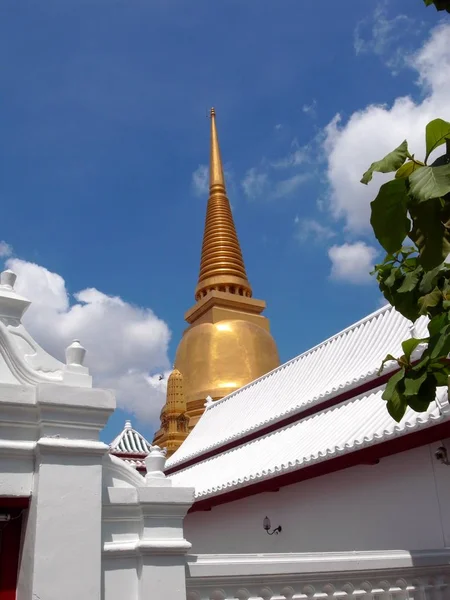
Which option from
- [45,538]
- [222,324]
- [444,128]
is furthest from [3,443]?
[222,324]

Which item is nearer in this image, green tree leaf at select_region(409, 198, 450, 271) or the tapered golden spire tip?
green tree leaf at select_region(409, 198, 450, 271)

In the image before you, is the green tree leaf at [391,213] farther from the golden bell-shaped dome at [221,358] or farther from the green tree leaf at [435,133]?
the golden bell-shaped dome at [221,358]

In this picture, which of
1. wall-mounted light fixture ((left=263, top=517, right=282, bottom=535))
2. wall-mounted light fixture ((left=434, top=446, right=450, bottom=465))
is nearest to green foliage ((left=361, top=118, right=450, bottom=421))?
wall-mounted light fixture ((left=434, top=446, right=450, bottom=465))

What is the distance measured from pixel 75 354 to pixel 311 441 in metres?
6.89

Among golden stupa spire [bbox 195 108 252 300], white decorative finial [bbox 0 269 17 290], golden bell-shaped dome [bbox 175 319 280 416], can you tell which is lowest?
white decorative finial [bbox 0 269 17 290]

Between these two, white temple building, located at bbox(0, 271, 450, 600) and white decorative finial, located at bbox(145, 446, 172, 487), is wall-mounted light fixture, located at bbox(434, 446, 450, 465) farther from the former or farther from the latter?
white decorative finial, located at bbox(145, 446, 172, 487)

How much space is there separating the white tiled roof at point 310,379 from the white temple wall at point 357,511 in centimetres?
184

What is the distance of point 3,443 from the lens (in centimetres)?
391

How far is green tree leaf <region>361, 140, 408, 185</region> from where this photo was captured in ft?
7.49

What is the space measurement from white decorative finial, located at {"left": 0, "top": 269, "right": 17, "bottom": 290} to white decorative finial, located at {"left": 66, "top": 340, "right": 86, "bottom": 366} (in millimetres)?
632

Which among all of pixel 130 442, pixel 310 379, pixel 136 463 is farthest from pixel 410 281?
pixel 130 442

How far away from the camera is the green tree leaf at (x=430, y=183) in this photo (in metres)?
1.98

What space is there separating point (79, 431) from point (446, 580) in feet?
12.7

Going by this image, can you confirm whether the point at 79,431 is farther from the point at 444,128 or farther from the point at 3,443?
the point at 444,128
